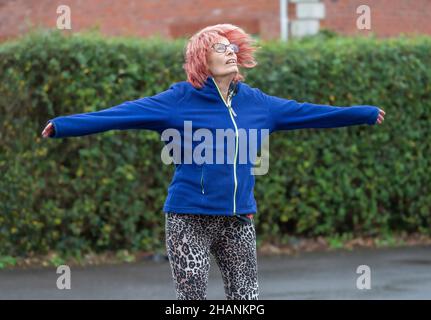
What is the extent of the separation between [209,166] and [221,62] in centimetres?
55

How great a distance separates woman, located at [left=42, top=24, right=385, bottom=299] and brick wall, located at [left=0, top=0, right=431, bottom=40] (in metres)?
11.7

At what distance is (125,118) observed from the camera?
482 cm

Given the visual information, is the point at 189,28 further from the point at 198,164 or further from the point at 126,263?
the point at 198,164

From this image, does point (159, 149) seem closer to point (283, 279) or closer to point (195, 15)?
point (283, 279)

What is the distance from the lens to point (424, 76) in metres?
11.5

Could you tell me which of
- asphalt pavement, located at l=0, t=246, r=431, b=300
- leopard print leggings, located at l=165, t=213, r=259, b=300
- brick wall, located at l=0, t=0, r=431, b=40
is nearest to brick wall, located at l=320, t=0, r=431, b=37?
brick wall, located at l=0, t=0, r=431, b=40

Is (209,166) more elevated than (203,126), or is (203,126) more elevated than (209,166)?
(203,126)

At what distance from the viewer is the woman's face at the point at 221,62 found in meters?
4.99

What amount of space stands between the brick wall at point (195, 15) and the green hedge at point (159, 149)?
5.20m

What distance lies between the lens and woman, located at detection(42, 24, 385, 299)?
488cm

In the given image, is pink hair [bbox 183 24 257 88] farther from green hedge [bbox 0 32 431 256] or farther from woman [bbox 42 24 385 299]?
green hedge [bbox 0 32 431 256]

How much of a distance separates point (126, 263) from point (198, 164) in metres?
5.40

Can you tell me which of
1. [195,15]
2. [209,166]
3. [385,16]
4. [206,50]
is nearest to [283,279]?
[209,166]
